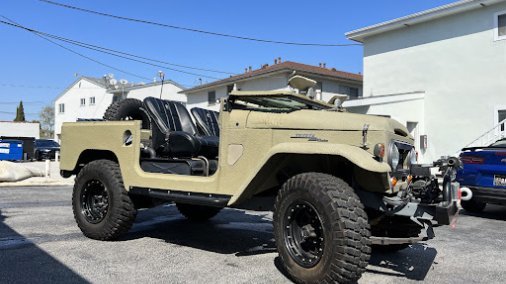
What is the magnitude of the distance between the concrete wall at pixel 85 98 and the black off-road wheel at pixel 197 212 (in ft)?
129

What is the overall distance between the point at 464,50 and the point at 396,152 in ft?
49.1

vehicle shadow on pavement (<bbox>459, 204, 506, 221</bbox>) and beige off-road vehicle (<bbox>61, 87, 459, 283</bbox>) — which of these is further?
vehicle shadow on pavement (<bbox>459, 204, 506, 221</bbox>)

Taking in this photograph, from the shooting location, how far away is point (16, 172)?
14352 millimetres

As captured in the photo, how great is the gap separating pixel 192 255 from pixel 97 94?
146ft

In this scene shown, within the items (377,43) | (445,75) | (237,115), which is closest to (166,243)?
(237,115)

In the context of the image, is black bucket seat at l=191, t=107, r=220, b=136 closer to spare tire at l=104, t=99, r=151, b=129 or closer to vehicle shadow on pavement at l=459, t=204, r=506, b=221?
spare tire at l=104, t=99, r=151, b=129

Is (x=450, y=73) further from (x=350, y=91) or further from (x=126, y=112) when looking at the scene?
(x=126, y=112)

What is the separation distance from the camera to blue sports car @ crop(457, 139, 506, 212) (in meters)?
7.98

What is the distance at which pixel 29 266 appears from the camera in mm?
4527

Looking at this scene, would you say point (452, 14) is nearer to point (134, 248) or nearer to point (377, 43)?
point (377, 43)

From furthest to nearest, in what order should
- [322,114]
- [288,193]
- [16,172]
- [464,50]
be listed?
[464,50], [16,172], [322,114], [288,193]

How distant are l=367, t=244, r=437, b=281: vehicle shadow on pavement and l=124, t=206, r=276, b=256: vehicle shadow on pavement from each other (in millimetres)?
1195

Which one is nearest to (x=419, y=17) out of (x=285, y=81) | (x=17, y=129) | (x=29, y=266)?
(x=285, y=81)

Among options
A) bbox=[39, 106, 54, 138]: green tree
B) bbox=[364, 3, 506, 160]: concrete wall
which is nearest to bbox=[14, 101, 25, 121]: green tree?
bbox=[39, 106, 54, 138]: green tree
